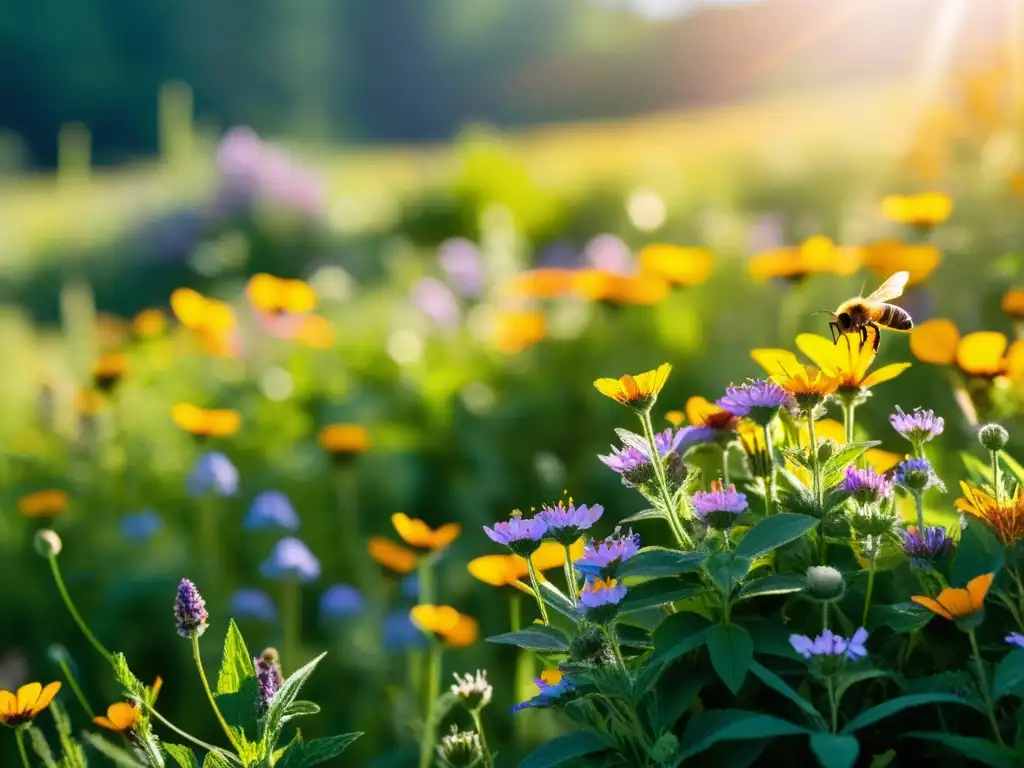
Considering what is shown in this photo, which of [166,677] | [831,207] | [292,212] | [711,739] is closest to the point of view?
[711,739]

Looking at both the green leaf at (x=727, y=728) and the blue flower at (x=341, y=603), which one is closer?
the green leaf at (x=727, y=728)

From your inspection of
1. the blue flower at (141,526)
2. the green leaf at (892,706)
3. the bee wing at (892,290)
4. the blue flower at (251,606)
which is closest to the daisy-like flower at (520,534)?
the green leaf at (892,706)

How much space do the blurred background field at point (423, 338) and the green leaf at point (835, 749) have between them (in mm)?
677

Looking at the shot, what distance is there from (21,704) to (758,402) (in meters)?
0.78

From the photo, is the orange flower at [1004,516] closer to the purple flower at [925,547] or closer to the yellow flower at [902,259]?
the purple flower at [925,547]

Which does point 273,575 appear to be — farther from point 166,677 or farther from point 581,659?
point 581,659

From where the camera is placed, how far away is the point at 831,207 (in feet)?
16.8

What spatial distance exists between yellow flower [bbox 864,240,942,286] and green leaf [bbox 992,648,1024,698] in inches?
49.3

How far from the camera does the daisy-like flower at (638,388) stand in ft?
3.67

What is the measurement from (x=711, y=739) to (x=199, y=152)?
796 centimetres

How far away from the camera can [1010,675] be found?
40.6 inches

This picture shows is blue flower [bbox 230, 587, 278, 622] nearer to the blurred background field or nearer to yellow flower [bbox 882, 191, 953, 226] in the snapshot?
the blurred background field

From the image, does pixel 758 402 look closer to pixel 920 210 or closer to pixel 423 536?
pixel 423 536

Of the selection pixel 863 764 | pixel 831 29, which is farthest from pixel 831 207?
pixel 831 29
